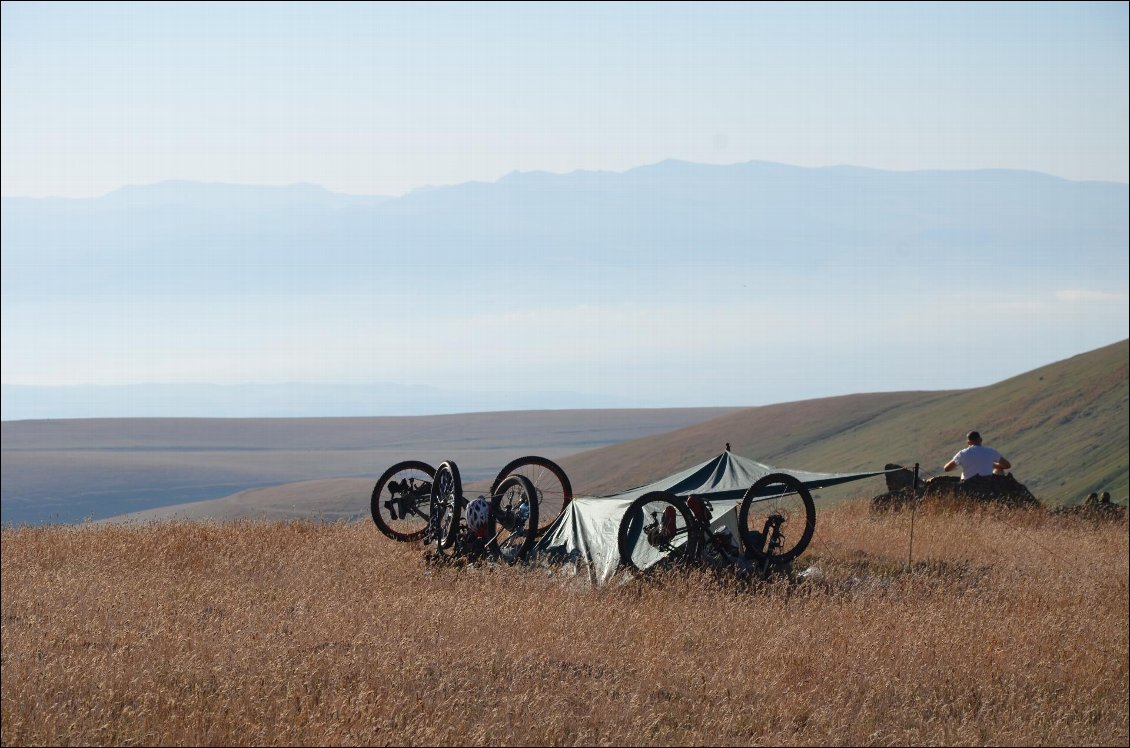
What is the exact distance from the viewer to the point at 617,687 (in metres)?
9.95

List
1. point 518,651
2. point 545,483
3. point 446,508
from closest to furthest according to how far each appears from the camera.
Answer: point 518,651, point 446,508, point 545,483

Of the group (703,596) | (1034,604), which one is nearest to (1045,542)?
(1034,604)

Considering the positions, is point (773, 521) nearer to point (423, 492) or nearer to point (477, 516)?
point (477, 516)

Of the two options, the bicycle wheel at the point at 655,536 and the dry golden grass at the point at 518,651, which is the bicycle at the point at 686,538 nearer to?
the bicycle wheel at the point at 655,536

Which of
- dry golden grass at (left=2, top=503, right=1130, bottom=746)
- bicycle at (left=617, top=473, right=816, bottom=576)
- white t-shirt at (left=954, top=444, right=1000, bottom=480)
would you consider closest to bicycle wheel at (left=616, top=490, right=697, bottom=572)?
bicycle at (left=617, top=473, right=816, bottom=576)

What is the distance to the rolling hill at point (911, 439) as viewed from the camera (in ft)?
276

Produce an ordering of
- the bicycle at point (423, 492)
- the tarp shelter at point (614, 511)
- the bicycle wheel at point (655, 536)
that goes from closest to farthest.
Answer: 1. the bicycle wheel at point (655, 536)
2. the tarp shelter at point (614, 511)
3. the bicycle at point (423, 492)

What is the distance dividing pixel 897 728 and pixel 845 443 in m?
122

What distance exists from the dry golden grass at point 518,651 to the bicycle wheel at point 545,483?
164 cm

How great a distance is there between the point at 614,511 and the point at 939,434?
342 feet

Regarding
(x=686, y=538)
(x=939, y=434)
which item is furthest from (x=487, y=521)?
(x=939, y=434)

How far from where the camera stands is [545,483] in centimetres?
1862

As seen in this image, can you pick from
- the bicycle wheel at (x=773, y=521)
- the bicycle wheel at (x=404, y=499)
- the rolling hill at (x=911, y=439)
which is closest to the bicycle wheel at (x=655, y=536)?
the bicycle wheel at (x=773, y=521)

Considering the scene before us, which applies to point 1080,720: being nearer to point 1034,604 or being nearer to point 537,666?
point 1034,604
